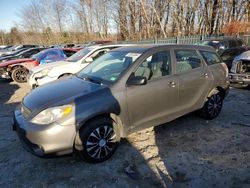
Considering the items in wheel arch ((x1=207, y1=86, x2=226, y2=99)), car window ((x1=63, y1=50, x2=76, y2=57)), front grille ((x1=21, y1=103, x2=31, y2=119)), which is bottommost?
wheel arch ((x1=207, y1=86, x2=226, y2=99))

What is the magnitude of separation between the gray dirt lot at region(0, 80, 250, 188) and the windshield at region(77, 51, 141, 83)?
3.96ft

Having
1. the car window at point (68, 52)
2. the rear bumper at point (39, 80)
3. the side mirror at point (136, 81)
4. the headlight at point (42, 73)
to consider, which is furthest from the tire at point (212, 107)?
the car window at point (68, 52)

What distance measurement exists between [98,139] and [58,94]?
878mm

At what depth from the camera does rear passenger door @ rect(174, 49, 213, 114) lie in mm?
4145

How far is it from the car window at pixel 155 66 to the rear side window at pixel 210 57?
107cm

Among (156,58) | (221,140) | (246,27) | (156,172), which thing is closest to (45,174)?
(156,172)

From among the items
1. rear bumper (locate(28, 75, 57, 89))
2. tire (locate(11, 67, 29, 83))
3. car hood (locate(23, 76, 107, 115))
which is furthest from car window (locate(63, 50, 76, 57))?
car hood (locate(23, 76, 107, 115))

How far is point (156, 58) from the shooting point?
155 inches

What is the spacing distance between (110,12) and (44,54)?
22.0 metres

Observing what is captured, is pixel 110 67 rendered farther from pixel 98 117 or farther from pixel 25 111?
pixel 25 111

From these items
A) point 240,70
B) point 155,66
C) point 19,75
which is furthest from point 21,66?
point 240,70

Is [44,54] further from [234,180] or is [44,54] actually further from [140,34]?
[140,34]

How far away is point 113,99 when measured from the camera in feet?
10.8

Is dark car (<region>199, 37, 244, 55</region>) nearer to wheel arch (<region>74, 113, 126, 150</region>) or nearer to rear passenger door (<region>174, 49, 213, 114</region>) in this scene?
rear passenger door (<region>174, 49, 213, 114</region>)
